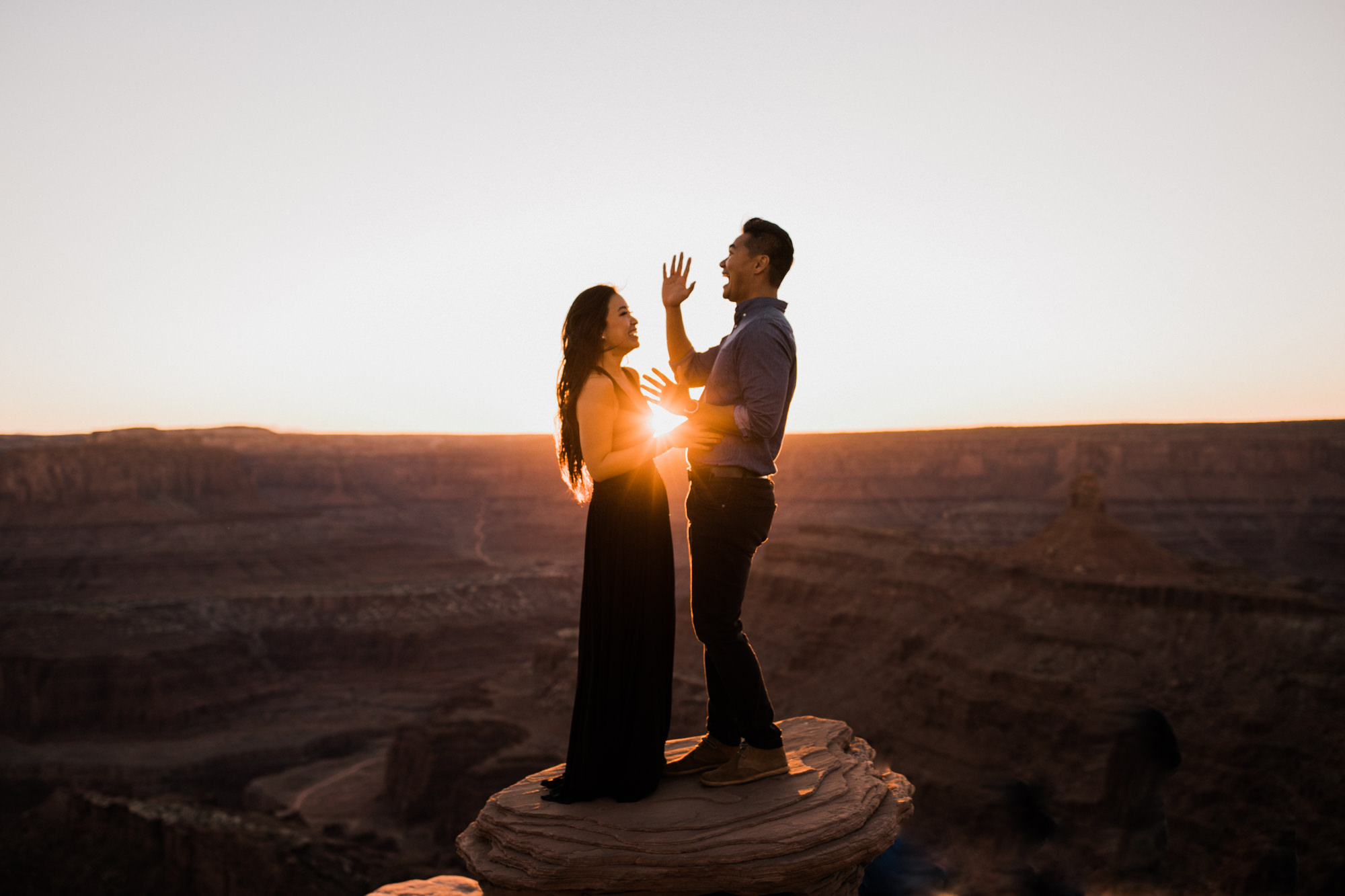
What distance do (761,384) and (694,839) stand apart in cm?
278

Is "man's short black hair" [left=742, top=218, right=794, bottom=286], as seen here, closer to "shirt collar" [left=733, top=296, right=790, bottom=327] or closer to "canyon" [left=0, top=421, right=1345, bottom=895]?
"shirt collar" [left=733, top=296, right=790, bottom=327]

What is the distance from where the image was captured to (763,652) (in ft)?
150

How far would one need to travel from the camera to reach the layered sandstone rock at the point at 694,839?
576 cm

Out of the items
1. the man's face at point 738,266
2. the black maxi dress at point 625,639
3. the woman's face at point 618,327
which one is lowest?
the black maxi dress at point 625,639

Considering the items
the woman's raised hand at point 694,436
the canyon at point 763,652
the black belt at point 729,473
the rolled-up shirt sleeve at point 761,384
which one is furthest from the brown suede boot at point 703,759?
the canyon at point 763,652

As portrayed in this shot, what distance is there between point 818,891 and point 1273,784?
83.2 feet

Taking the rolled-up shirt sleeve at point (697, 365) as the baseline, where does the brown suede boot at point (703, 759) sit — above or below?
below

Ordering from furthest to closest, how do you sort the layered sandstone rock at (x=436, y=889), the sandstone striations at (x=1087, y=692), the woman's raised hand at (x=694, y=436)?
1. the sandstone striations at (x=1087, y=692)
2. the layered sandstone rock at (x=436, y=889)
3. the woman's raised hand at (x=694, y=436)

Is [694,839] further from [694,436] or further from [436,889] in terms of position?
[436,889]

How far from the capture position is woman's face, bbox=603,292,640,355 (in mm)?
6188

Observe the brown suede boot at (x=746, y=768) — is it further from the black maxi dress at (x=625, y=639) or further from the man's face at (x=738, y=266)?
the man's face at (x=738, y=266)

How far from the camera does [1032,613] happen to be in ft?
119

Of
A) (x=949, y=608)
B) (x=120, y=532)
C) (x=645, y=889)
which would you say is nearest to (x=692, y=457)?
(x=645, y=889)

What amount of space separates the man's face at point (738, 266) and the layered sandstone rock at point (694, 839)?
329cm
